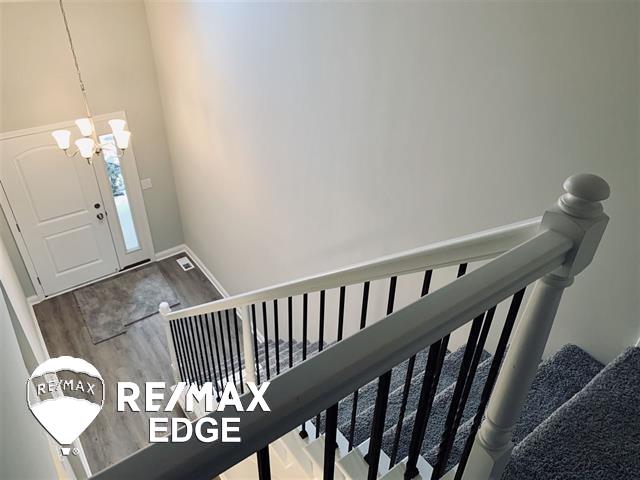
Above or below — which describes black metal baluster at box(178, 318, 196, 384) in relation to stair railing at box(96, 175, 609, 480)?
below

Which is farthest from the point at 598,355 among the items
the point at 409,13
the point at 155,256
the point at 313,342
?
the point at 155,256

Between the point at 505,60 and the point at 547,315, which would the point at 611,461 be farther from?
the point at 505,60

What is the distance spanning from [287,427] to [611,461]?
120 centimetres

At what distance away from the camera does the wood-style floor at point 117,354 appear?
4.11m

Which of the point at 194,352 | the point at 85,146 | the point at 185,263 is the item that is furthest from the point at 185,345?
the point at 185,263

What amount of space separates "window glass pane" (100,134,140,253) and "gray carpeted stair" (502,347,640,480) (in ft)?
16.9

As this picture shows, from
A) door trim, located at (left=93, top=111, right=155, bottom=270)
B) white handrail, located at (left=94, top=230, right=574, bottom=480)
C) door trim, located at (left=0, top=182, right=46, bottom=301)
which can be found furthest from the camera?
door trim, located at (left=93, top=111, right=155, bottom=270)

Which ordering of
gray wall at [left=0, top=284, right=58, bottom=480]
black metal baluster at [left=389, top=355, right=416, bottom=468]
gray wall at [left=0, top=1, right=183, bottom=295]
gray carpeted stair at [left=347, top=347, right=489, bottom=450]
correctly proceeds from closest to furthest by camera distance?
black metal baluster at [left=389, top=355, right=416, bottom=468] < gray wall at [left=0, top=284, right=58, bottom=480] < gray carpeted stair at [left=347, top=347, right=489, bottom=450] < gray wall at [left=0, top=1, right=183, bottom=295]

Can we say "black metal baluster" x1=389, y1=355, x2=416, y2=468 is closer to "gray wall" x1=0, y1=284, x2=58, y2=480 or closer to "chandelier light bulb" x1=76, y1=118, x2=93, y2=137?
"gray wall" x1=0, y1=284, x2=58, y2=480

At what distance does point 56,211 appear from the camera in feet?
17.8

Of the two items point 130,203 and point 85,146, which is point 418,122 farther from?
point 130,203

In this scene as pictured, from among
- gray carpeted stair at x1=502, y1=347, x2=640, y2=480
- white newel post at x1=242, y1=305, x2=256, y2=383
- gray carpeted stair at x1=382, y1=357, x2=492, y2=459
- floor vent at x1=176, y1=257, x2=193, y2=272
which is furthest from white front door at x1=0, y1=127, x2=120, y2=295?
gray carpeted stair at x1=502, y1=347, x2=640, y2=480

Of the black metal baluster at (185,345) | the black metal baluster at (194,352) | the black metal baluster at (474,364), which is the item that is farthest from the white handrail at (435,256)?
the black metal baluster at (185,345)

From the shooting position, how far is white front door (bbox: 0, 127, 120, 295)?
4.96 metres
